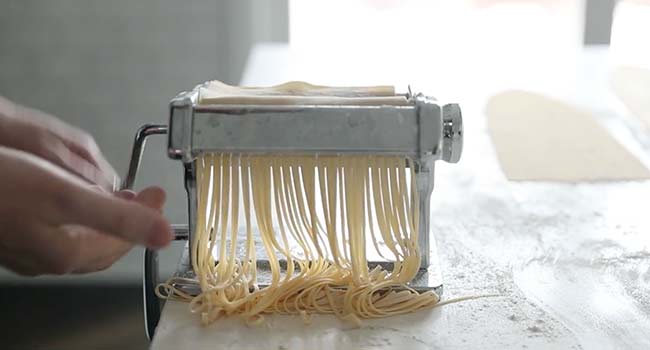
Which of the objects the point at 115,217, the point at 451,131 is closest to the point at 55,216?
the point at 115,217

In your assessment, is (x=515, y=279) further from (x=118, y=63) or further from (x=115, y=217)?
(x=118, y=63)

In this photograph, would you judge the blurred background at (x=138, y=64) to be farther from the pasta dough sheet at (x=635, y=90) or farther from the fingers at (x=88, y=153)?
the fingers at (x=88, y=153)

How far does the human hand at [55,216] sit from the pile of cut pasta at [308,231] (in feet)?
0.44

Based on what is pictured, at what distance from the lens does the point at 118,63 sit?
87.2 inches

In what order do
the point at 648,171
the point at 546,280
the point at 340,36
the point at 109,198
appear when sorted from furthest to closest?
the point at 340,36 < the point at 648,171 < the point at 546,280 < the point at 109,198

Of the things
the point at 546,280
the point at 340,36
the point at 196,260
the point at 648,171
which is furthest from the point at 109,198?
the point at 340,36

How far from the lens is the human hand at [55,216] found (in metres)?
0.67

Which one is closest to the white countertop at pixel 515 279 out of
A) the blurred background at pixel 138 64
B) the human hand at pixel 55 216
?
the human hand at pixel 55 216

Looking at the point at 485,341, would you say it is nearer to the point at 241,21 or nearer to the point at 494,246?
the point at 494,246

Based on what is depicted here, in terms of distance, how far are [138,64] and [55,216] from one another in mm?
1586

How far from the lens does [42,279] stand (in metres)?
2.16

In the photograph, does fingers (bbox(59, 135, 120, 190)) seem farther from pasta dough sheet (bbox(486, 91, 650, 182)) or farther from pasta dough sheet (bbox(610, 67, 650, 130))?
pasta dough sheet (bbox(610, 67, 650, 130))

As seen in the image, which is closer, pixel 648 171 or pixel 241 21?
pixel 648 171

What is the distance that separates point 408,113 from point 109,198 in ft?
0.84
